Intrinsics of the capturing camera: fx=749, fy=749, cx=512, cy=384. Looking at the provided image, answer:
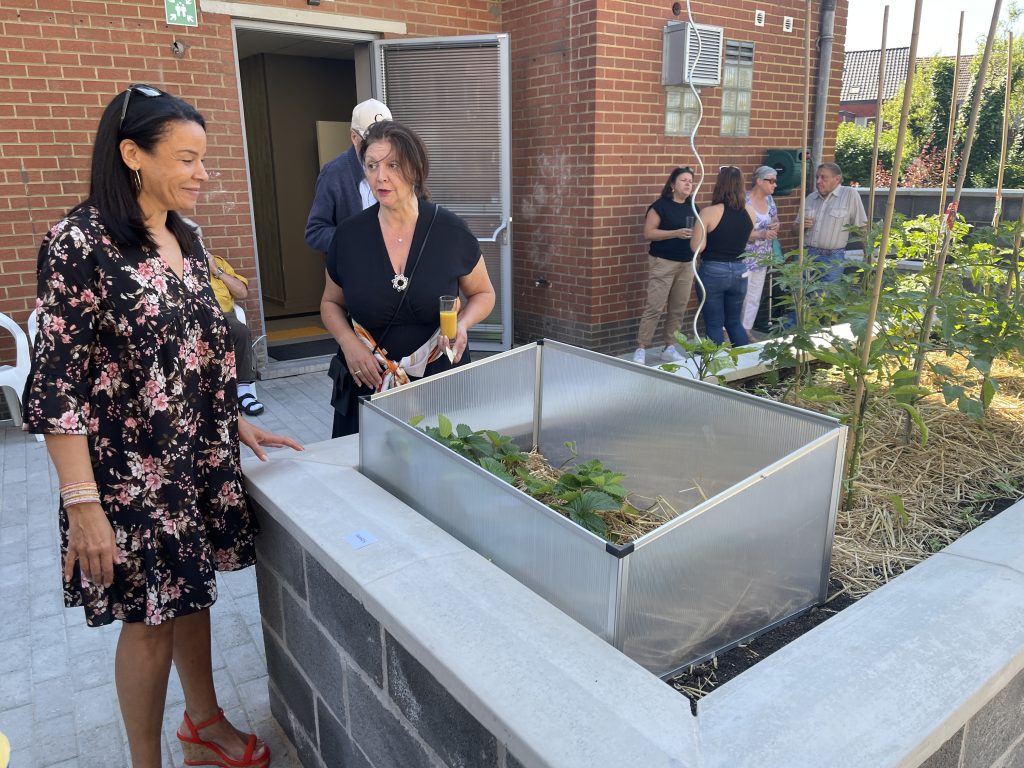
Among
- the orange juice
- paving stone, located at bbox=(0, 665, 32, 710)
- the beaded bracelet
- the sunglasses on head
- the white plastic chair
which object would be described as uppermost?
the sunglasses on head

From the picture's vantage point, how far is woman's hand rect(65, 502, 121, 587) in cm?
160

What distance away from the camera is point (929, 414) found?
2.95m

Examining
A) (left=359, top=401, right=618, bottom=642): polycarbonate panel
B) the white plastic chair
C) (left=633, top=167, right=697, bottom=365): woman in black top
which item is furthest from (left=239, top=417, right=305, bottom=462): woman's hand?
(left=633, top=167, right=697, bottom=365): woman in black top

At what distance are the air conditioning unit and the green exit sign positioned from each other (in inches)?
145

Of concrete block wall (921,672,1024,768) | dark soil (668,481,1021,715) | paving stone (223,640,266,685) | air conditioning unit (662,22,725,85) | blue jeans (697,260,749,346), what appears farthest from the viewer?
air conditioning unit (662,22,725,85)

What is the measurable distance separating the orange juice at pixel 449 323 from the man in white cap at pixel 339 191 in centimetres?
127

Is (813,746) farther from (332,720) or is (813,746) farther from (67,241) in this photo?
(67,241)

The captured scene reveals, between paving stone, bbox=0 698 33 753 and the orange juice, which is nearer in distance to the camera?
paving stone, bbox=0 698 33 753

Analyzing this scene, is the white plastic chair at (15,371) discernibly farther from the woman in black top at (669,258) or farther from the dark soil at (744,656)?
the dark soil at (744,656)

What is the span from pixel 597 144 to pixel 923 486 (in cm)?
435

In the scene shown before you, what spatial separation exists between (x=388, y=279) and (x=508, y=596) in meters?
1.37

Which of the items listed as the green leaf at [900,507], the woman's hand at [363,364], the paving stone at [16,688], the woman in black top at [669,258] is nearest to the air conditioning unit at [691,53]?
the woman in black top at [669,258]

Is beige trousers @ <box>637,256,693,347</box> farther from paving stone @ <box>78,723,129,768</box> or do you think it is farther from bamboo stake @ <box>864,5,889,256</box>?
paving stone @ <box>78,723,129,768</box>

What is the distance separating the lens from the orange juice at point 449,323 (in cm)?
239
